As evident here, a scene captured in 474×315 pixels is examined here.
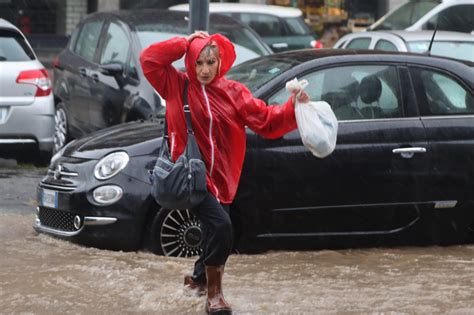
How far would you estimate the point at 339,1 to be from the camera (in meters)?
29.8

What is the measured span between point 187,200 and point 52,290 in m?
1.53

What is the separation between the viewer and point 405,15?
21.0m

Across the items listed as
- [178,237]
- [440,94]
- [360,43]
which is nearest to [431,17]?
[360,43]

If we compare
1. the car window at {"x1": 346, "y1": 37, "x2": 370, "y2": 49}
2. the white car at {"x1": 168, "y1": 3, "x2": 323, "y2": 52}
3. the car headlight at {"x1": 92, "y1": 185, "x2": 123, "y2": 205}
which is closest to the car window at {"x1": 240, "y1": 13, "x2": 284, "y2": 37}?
the white car at {"x1": 168, "y1": 3, "x2": 323, "y2": 52}

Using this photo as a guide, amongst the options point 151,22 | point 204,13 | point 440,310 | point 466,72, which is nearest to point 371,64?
point 466,72

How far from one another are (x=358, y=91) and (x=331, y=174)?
73 centimetres

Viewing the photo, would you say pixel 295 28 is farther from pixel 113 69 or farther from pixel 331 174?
pixel 331 174

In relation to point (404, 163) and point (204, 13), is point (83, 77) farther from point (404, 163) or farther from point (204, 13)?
point (404, 163)

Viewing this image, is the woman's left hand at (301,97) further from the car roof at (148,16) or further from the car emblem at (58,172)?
the car roof at (148,16)

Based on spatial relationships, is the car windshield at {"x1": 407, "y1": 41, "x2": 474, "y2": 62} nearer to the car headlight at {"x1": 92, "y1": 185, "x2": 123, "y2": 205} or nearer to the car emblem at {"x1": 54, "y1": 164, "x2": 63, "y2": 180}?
the car emblem at {"x1": 54, "y1": 164, "x2": 63, "y2": 180}

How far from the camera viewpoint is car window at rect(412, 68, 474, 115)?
9.66m

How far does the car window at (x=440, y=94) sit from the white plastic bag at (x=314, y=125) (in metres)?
2.70

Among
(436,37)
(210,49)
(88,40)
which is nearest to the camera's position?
(210,49)

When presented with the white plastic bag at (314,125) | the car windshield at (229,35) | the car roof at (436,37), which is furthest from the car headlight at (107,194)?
the car roof at (436,37)
